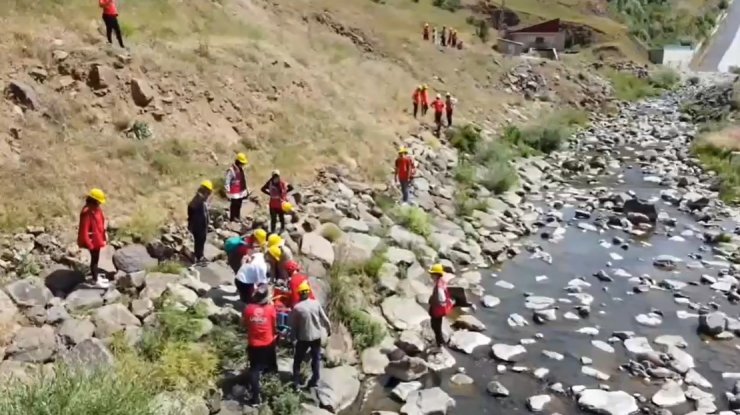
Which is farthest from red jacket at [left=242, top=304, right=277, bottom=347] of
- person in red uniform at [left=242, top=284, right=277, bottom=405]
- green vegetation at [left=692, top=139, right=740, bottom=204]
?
green vegetation at [left=692, top=139, right=740, bottom=204]

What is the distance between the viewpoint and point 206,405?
11.1 m

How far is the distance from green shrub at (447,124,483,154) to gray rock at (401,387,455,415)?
57.4 ft

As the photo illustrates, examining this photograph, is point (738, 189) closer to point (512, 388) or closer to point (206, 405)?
point (512, 388)

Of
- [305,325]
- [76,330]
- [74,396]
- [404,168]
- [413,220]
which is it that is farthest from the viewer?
[404,168]

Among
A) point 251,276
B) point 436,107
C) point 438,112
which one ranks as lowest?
point 438,112

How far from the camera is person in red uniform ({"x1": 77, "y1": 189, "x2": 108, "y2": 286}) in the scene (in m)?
12.6

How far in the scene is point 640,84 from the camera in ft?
198

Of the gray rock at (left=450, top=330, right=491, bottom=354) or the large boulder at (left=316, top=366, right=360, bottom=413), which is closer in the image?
the large boulder at (left=316, top=366, right=360, bottom=413)

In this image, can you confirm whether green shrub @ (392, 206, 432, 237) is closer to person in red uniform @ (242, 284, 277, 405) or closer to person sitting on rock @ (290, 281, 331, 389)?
person sitting on rock @ (290, 281, 331, 389)

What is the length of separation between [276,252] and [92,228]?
10.8 ft

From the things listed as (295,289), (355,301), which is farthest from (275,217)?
(295,289)

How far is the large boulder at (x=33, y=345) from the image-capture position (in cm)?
1091

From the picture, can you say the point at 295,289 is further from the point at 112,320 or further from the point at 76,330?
the point at 76,330

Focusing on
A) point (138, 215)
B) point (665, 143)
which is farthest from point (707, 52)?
point (138, 215)
